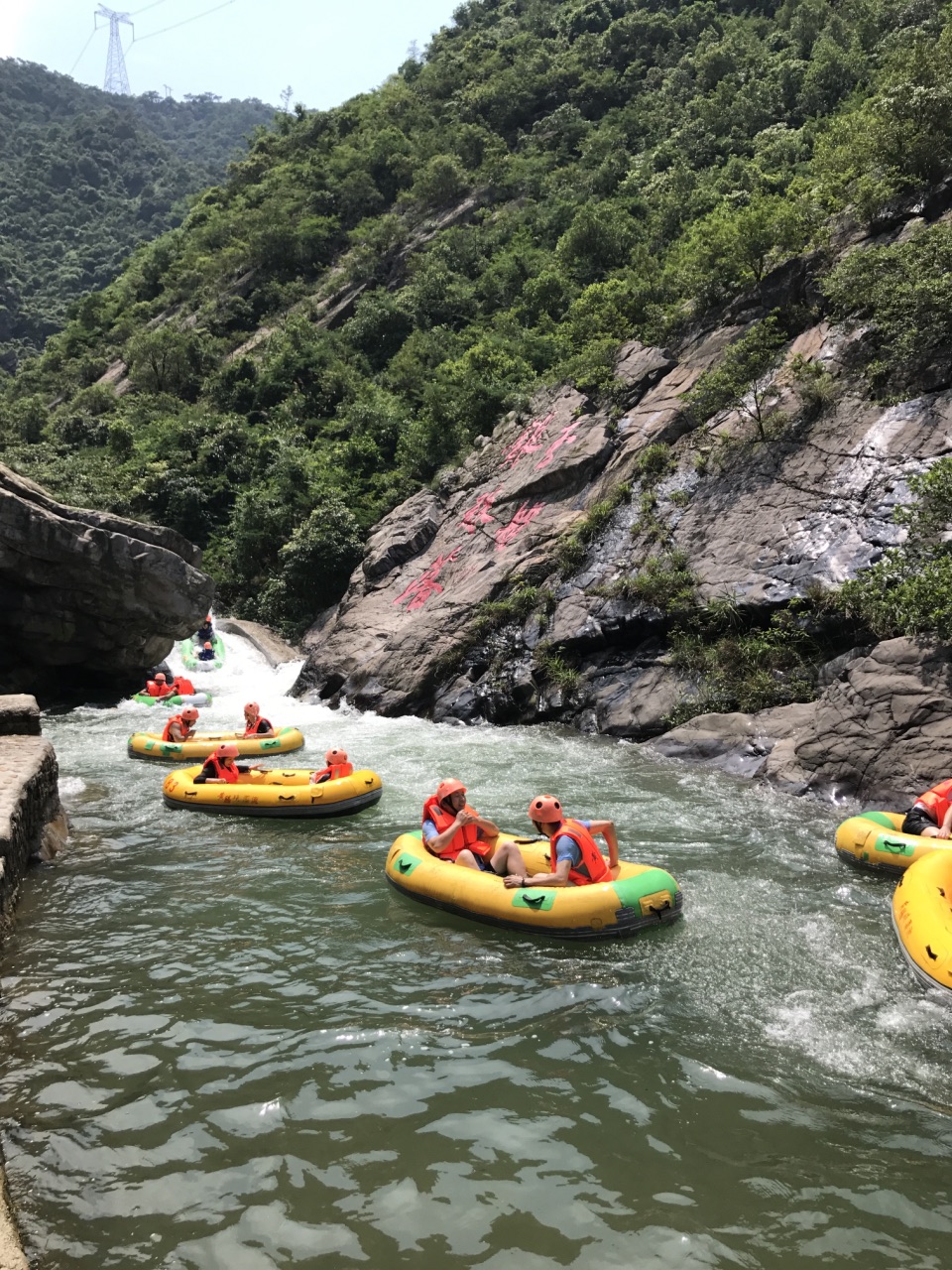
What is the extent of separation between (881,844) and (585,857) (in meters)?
2.54

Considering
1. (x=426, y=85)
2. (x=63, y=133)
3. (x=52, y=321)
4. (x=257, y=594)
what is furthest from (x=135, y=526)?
(x=63, y=133)

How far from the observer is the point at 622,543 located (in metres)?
14.7

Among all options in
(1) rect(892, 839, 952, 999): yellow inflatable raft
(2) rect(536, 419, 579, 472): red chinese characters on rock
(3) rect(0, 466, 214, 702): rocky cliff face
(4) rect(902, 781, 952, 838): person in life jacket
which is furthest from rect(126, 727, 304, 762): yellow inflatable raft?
(1) rect(892, 839, 952, 999): yellow inflatable raft

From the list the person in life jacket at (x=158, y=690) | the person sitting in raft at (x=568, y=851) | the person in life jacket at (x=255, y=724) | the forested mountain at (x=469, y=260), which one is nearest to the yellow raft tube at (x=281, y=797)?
the person sitting in raft at (x=568, y=851)

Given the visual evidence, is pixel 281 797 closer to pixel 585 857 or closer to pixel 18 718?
pixel 18 718

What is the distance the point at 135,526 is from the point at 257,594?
312 inches

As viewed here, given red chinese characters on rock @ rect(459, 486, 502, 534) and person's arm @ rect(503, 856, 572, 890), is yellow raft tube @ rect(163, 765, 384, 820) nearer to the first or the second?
person's arm @ rect(503, 856, 572, 890)

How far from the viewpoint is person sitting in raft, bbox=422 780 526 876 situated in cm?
645

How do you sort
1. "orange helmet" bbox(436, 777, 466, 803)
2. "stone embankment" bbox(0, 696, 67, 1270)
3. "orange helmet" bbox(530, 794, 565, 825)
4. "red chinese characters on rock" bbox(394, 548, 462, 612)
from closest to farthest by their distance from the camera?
1. "stone embankment" bbox(0, 696, 67, 1270)
2. "orange helmet" bbox(530, 794, 565, 825)
3. "orange helmet" bbox(436, 777, 466, 803)
4. "red chinese characters on rock" bbox(394, 548, 462, 612)

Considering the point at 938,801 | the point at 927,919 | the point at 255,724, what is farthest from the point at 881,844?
the point at 255,724

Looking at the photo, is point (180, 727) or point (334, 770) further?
point (180, 727)

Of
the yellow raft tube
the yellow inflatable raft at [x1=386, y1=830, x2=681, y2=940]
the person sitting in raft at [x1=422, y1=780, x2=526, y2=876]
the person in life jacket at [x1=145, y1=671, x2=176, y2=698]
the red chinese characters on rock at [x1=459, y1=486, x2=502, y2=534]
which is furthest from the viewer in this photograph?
the red chinese characters on rock at [x1=459, y1=486, x2=502, y2=534]

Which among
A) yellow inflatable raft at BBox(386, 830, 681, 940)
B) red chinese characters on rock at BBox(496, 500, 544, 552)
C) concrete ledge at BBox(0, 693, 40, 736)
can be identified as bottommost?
yellow inflatable raft at BBox(386, 830, 681, 940)

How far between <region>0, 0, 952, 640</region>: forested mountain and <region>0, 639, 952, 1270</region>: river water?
37.1 ft
